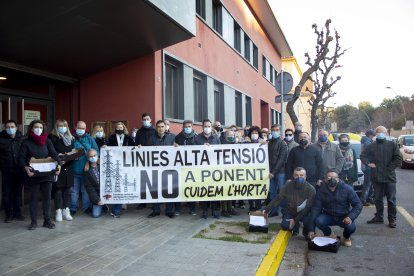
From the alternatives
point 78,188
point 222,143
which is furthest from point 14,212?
point 222,143

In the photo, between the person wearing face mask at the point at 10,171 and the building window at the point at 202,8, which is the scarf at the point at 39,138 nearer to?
the person wearing face mask at the point at 10,171

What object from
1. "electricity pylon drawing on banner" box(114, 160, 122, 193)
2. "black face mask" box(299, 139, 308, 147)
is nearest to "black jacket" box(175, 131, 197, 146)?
"electricity pylon drawing on banner" box(114, 160, 122, 193)

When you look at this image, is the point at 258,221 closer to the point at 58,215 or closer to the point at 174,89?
the point at 58,215

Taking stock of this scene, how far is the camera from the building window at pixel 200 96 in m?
13.7

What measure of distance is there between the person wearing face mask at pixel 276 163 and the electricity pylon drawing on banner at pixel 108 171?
3142 millimetres

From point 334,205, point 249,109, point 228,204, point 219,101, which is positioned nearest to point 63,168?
point 228,204

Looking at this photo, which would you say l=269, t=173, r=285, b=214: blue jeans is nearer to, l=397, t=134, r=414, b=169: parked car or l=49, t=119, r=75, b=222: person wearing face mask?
l=49, t=119, r=75, b=222: person wearing face mask

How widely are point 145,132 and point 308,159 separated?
3.28m

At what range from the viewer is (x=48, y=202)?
6.51m

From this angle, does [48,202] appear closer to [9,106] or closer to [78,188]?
[78,188]

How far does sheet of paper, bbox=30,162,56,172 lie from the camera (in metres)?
6.39

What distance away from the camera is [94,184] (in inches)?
296

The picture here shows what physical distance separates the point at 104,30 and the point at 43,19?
54.5 inches

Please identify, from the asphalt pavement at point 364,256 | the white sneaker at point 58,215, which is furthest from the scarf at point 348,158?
the white sneaker at point 58,215
